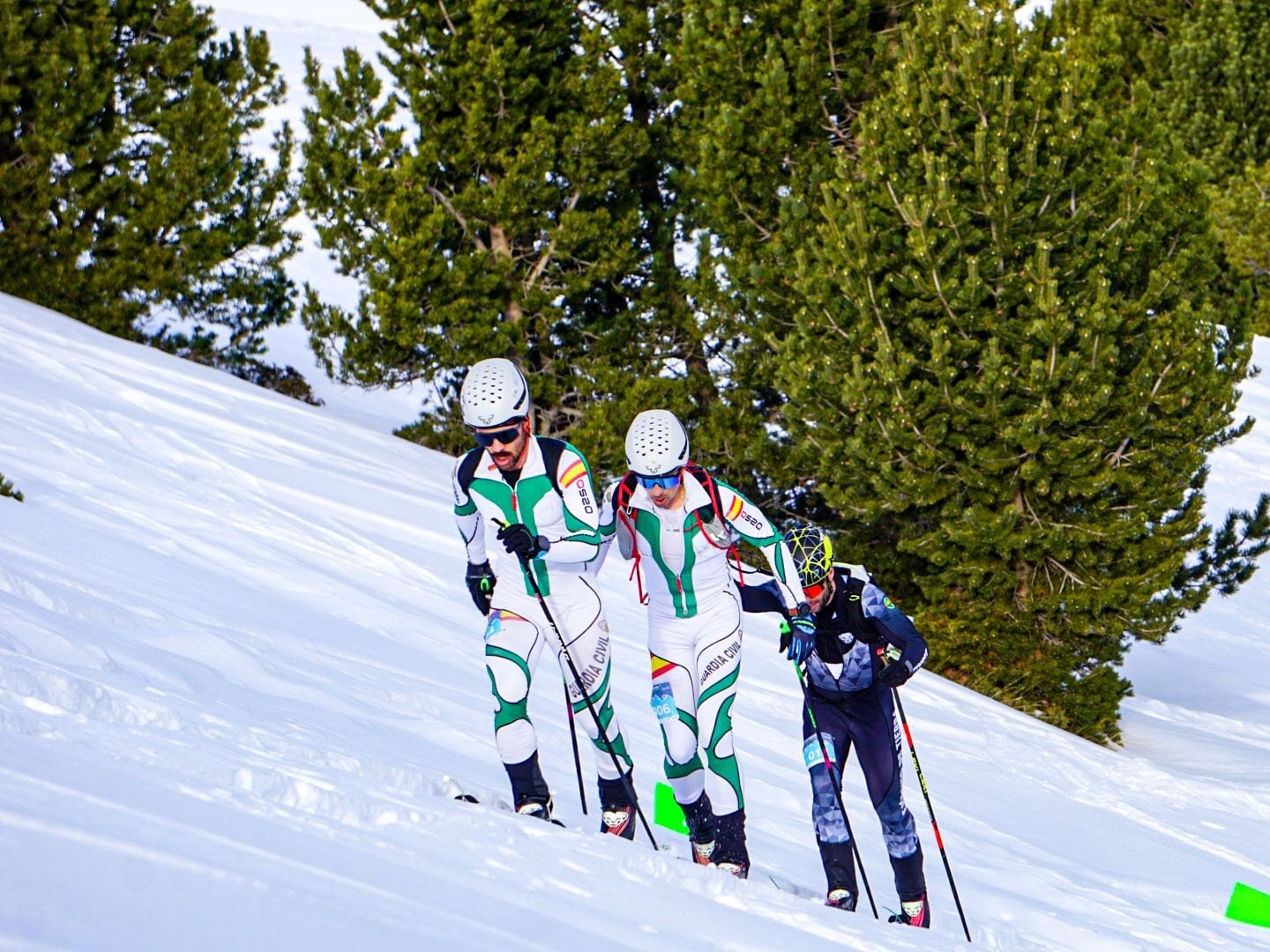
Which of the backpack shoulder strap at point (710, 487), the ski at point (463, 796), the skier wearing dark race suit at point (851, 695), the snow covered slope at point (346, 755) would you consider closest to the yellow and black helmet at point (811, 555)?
the skier wearing dark race suit at point (851, 695)

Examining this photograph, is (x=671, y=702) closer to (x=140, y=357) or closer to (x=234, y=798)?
(x=234, y=798)

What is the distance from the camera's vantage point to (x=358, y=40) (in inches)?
3969

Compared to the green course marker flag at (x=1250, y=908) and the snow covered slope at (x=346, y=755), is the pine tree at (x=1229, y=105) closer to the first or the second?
the snow covered slope at (x=346, y=755)

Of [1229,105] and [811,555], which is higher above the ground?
[1229,105]

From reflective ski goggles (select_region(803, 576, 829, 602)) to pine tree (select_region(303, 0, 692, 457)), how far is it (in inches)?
520

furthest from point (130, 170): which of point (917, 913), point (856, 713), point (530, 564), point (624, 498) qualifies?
point (917, 913)

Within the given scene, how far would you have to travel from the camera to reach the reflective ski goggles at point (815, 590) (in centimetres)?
666

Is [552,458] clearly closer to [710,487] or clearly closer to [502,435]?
[502,435]

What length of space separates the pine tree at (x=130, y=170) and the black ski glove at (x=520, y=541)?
16337mm

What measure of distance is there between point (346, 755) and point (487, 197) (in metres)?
14.6

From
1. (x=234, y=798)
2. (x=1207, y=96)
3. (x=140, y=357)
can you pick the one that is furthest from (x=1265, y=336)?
(x=234, y=798)

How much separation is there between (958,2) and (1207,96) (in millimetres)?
20079

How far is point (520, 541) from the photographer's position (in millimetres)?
6117

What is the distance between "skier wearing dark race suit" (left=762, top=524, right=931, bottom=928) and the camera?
22.0 ft
